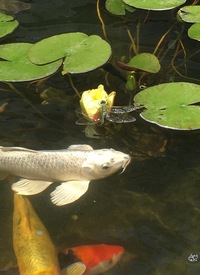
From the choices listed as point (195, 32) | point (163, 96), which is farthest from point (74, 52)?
point (195, 32)

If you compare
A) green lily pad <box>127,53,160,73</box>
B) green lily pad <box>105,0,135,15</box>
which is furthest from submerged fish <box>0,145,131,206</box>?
green lily pad <box>105,0,135,15</box>

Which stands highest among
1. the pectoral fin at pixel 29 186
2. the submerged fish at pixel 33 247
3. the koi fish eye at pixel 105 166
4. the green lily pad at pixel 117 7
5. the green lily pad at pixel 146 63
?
the koi fish eye at pixel 105 166

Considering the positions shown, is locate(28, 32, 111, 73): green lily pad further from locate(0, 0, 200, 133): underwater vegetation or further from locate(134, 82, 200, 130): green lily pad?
locate(134, 82, 200, 130): green lily pad

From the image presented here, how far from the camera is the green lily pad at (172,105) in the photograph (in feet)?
7.92

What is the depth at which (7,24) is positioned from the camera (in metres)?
3.19

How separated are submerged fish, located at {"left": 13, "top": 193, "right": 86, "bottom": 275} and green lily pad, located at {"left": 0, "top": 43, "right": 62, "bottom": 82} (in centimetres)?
85

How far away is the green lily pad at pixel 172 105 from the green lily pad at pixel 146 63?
15cm

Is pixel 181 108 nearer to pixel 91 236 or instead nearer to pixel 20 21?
pixel 91 236

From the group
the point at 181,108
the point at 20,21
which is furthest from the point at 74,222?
the point at 20,21

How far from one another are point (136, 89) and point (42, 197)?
912 mm

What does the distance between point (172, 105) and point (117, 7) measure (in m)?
1.16

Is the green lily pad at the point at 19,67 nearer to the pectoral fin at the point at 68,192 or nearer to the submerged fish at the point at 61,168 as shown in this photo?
the submerged fish at the point at 61,168

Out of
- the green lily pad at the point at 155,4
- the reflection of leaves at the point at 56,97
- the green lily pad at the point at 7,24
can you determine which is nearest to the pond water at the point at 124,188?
the reflection of leaves at the point at 56,97

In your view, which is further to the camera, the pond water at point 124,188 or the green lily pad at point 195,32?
the green lily pad at point 195,32
